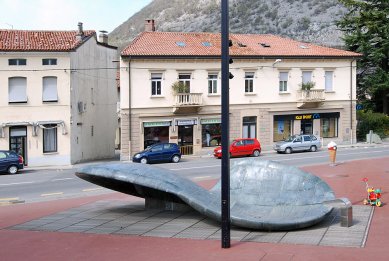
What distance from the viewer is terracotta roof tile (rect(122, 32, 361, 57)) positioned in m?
39.8

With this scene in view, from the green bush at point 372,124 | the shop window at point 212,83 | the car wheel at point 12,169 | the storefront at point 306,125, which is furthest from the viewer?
the green bush at point 372,124

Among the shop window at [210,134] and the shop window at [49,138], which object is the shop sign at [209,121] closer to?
the shop window at [210,134]

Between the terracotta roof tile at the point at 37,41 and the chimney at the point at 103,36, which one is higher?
the chimney at the point at 103,36

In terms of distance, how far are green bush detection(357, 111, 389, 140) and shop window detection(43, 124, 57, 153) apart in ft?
93.1

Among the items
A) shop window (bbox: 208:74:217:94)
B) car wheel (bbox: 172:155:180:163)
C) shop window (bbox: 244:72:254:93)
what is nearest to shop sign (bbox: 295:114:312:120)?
shop window (bbox: 244:72:254:93)

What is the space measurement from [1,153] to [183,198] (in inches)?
Result: 805

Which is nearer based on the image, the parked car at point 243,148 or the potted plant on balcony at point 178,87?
the parked car at point 243,148

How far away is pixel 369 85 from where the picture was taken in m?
51.1

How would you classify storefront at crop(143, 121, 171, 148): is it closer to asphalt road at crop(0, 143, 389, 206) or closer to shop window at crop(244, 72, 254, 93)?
asphalt road at crop(0, 143, 389, 206)

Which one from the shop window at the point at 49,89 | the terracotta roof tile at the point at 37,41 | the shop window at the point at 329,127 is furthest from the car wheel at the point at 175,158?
the shop window at the point at 329,127

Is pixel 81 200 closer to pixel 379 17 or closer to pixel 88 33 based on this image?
pixel 379 17

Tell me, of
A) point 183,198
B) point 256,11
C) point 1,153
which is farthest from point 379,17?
point 256,11

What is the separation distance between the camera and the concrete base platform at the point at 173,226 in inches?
479

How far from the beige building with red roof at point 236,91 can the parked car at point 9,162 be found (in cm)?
898
